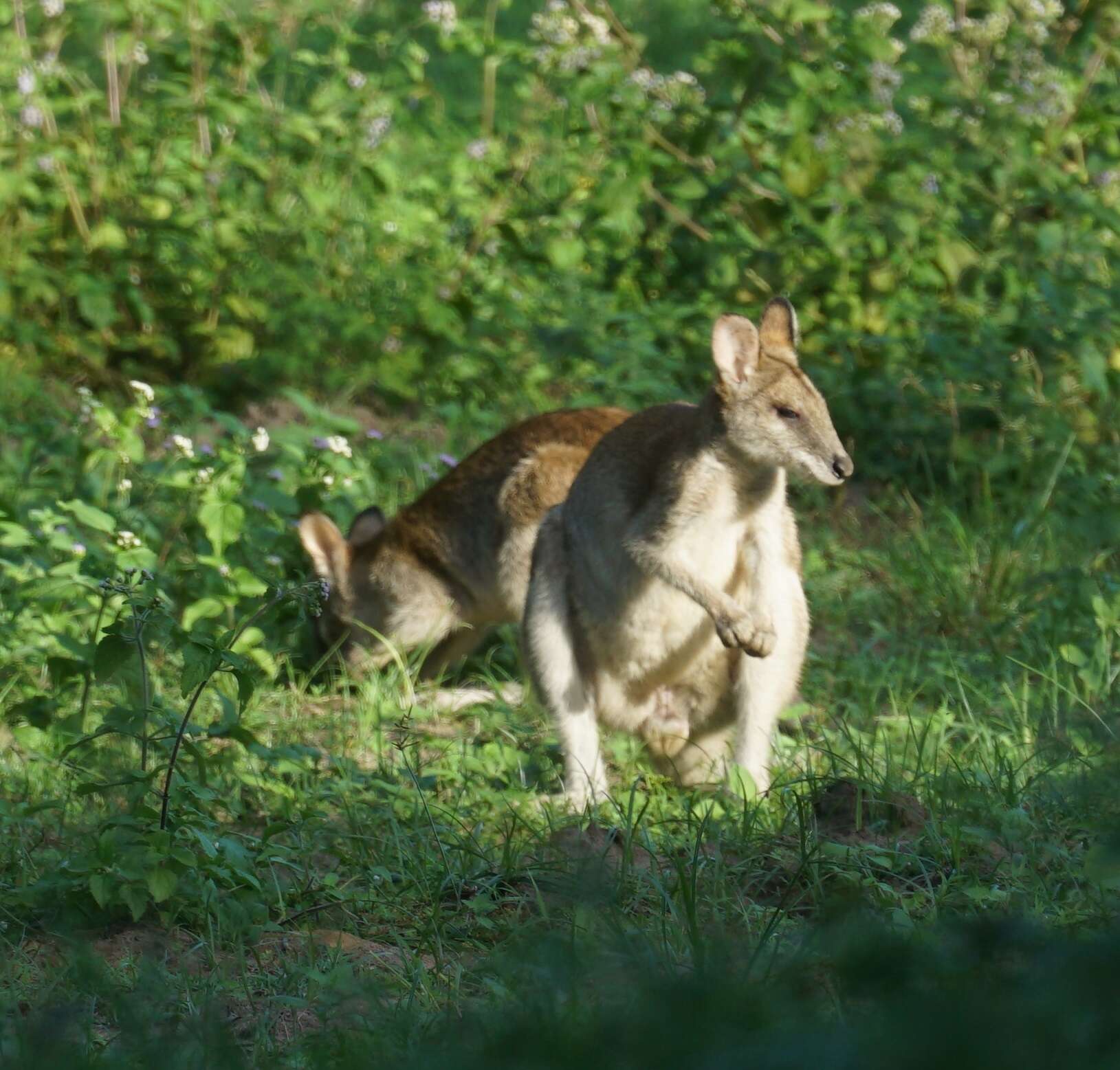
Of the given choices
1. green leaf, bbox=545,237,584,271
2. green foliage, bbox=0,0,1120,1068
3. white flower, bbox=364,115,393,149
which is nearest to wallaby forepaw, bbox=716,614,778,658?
green foliage, bbox=0,0,1120,1068

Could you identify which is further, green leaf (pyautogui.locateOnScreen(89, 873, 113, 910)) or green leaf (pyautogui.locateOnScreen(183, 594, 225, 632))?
green leaf (pyautogui.locateOnScreen(183, 594, 225, 632))

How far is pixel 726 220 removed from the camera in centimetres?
755

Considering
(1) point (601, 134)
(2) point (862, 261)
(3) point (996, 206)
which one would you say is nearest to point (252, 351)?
(1) point (601, 134)

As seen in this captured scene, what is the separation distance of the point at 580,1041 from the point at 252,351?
6.83 m

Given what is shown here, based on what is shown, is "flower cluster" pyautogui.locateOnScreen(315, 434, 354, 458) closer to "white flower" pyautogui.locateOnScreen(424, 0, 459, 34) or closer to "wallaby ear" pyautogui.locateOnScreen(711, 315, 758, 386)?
"wallaby ear" pyautogui.locateOnScreen(711, 315, 758, 386)

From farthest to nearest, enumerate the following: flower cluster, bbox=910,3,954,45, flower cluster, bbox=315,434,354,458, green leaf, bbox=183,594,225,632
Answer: flower cluster, bbox=910,3,954,45 < flower cluster, bbox=315,434,354,458 < green leaf, bbox=183,594,225,632

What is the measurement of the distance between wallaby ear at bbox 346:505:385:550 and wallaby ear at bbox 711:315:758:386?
223 cm

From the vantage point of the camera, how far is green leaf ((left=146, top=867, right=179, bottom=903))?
3326mm

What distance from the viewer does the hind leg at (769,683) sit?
462 centimetres

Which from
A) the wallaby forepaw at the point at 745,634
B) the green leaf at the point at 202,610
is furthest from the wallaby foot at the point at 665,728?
the green leaf at the point at 202,610

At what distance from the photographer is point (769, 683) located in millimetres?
4699

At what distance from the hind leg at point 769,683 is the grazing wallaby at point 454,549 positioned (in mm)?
1474

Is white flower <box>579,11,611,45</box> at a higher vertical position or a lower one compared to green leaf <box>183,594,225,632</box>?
higher

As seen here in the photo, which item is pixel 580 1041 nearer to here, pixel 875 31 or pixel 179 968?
pixel 179 968
